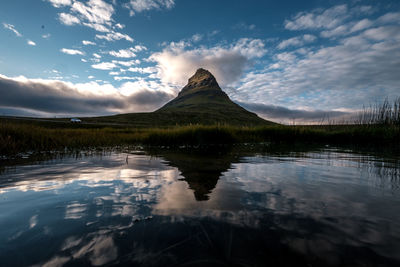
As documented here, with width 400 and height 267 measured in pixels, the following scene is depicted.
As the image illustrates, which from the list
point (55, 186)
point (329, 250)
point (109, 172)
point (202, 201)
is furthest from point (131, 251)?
point (109, 172)

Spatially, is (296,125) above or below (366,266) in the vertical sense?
above

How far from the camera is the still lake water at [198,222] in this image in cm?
175

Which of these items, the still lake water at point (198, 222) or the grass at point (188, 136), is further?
the grass at point (188, 136)

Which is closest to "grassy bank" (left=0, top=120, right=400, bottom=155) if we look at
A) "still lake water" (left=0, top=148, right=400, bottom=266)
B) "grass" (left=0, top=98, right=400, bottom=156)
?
"grass" (left=0, top=98, right=400, bottom=156)

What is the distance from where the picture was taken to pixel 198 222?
236 centimetres

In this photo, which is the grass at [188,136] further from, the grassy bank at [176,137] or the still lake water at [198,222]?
the still lake water at [198,222]

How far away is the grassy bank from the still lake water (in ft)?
21.2

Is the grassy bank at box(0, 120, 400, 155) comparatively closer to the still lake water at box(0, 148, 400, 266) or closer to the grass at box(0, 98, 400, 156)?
the grass at box(0, 98, 400, 156)

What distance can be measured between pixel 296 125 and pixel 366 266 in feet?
69.1

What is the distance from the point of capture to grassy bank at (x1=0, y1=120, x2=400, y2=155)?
9.25 metres

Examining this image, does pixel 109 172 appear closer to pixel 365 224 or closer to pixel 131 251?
pixel 131 251

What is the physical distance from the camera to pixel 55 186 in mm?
3822

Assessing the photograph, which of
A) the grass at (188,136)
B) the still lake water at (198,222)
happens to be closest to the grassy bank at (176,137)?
the grass at (188,136)

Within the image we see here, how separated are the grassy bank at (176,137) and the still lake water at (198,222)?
21.2 feet
